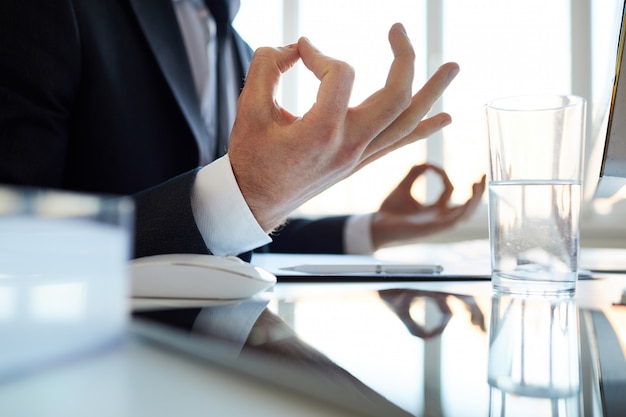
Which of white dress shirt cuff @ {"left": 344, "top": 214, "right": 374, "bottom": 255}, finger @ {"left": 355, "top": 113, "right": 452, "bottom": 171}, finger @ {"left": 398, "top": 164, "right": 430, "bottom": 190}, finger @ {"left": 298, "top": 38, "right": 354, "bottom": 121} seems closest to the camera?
finger @ {"left": 298, "top": 38, "right": 354, "bottom": 121}

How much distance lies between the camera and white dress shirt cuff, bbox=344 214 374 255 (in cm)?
109

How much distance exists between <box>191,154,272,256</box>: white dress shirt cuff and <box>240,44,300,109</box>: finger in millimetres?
78

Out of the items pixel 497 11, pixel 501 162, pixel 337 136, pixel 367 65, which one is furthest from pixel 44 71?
pixel 497 11

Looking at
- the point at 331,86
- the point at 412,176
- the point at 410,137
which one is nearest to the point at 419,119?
the point at 410,137

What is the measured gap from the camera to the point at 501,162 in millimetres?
352

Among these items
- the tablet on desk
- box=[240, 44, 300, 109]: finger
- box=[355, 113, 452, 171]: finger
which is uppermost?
box=[240, 44, 300, 109]: finger

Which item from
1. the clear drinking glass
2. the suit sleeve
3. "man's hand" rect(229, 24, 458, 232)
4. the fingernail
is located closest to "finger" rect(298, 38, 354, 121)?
"man's hand" rect(229, 24, 458, 232)

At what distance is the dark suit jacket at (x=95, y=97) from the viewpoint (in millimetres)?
631

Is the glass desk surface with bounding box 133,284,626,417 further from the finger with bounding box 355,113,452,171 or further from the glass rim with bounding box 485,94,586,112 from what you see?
the finger with bounding box 355,113,452,171

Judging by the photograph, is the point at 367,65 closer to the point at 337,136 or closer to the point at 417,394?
the point at 337,136

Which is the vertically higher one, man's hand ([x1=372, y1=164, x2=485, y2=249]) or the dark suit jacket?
the dark suit jacket

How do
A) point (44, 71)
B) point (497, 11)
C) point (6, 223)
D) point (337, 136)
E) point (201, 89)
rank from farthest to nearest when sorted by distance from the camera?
point (497, 11), point (201, 89), point (44, 71), point (337, 136), point (6, 223)

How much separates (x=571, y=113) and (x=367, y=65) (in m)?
3.12

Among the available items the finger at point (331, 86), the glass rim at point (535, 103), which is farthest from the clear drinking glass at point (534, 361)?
the finger at point (331, 86)
